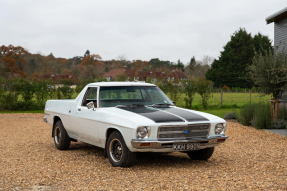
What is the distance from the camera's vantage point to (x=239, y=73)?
40.8 m

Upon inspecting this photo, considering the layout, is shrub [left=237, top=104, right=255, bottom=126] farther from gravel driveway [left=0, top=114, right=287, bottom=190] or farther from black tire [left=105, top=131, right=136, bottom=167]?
black tire [left=105, top=131, right=136, bottom=167]

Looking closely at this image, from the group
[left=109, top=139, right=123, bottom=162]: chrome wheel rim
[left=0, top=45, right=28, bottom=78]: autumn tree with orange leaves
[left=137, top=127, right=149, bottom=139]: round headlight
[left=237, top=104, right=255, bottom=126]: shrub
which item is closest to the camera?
[left=137, top=127, right=149, bottom=139]: round headlight

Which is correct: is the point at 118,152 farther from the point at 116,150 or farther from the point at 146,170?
the point at 146,170

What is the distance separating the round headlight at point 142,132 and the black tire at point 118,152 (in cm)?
40

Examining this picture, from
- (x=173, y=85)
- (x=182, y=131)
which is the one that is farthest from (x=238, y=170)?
(x=173, y=85)

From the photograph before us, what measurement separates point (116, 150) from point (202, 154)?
1824 millimetres

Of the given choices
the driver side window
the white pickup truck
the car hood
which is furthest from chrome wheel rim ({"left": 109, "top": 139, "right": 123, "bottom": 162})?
the driver side window

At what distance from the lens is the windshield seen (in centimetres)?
708

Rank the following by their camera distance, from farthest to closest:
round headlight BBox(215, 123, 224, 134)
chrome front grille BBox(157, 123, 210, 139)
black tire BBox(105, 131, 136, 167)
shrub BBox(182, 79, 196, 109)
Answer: shrub BBox(182, 79, 196, 109)
round headlight BBox(215, 123, 224, 134)
black tire BBox(105, 131, 136, 167)
chrome front grille BBox(157, 123, 210, 139)

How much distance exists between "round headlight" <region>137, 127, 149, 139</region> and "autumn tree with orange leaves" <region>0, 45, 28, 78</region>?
222ft

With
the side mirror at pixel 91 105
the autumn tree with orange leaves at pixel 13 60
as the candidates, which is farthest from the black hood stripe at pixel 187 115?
the autumn tree with orange leaves at pixel 13 60

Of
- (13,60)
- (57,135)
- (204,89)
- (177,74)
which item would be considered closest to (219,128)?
(57,135)

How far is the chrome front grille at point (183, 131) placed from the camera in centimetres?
579

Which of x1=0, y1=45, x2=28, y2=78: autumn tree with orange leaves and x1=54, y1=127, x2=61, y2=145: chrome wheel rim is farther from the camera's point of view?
x1=0, y1=45, x2=28, y2=78: autumn tree with orange leaves
